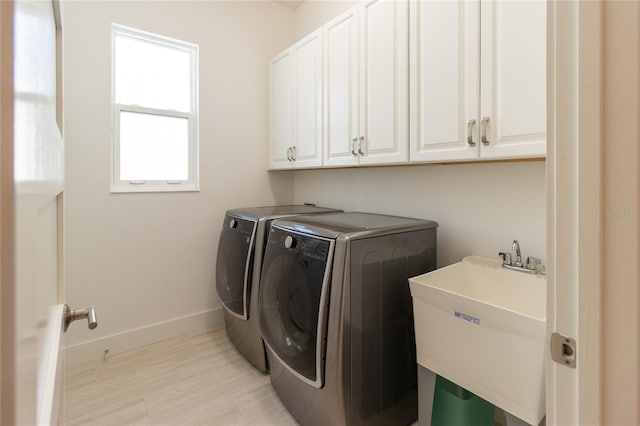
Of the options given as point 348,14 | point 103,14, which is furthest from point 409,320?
point 103,14

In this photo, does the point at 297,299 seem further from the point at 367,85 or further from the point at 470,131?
the point at 367,85

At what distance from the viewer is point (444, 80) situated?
60.6 inches

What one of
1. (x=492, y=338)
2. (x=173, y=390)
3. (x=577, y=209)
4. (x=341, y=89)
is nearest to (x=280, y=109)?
(x=341, y=89)

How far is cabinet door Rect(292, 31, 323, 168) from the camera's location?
2287mm

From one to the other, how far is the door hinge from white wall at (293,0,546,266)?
3.86 feet

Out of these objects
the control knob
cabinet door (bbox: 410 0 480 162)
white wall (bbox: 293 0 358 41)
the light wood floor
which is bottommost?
the light wood floor

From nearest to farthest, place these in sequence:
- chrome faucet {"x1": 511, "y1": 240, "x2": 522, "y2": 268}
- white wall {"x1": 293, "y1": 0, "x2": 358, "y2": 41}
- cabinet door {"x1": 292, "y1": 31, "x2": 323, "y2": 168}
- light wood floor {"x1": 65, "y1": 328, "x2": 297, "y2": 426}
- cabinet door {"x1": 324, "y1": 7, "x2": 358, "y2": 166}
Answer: chrome faucet {"x1": 511, "y1": 240, "x2": 522, "y2": 268} → light wood floor {"x1": 65, "y1": 328, "x2": 297, "y2": 426} → cabinet door {"x1": 324, "y1": 7, "x2": 358, "y2": 166} → cabinet door {"x1": 292, "y1": 31, "x2": 323, "y2": 168} → white wall {"x1": 293, "y1": 0, "x2": 358, "y2": 41}

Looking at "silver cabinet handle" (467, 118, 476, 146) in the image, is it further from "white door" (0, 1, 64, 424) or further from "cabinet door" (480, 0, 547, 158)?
"white door" (0, 1, 64, 424)

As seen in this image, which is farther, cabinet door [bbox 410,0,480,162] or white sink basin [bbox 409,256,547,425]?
cabinet door [bbox 410,0,480,162]

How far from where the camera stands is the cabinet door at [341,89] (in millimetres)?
2010

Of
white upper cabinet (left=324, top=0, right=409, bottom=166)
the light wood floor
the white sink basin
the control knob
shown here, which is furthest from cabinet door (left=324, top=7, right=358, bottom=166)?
the light wood floor

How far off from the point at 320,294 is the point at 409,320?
1.74ft

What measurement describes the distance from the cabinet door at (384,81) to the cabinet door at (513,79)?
42cm

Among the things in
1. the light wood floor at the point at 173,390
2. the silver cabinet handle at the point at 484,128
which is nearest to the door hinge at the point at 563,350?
the silver cabinet handle at the point at 484,128
